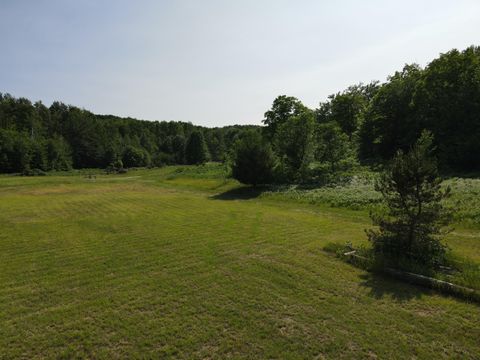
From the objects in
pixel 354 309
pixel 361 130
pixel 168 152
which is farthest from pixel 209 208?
pixel 168 152

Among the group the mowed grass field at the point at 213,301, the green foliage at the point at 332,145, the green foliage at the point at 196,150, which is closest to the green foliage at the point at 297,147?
the green foliage at the point at 332,145

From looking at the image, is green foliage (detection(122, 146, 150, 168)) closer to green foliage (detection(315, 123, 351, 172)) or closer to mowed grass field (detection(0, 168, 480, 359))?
green foliage (detection(315, 123, 351, 172))

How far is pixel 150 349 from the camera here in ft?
20.3

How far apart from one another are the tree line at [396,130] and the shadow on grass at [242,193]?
133 cm

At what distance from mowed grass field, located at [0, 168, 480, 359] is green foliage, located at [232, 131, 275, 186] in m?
18.5

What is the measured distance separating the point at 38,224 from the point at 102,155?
275 feet

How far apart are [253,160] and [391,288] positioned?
2557 cm

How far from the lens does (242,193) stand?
3381 cm

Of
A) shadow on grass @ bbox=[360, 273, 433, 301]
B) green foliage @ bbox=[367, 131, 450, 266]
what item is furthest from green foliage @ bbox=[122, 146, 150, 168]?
shadow on grass @ bbox=[360, 273, 433, 301]

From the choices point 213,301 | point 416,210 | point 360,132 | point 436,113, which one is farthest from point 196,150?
point 213,301

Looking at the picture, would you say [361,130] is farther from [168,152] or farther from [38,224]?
[168,152]

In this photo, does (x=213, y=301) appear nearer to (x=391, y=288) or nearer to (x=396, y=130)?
(x=391, y=288)

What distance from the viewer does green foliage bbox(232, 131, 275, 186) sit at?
111 ft

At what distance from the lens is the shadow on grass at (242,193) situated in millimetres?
31241
